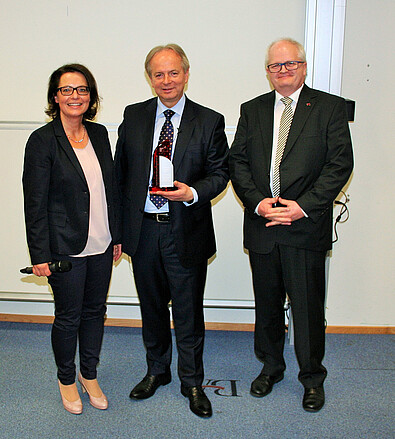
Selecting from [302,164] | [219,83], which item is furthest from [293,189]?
[219,83]

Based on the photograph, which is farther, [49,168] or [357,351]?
[357,351]

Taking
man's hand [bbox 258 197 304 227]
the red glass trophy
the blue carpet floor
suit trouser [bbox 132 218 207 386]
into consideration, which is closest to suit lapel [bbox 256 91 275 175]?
man's hand [bbox 258 197 304 227]

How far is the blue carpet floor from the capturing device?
222cm

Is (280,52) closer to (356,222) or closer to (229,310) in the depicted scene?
(356,222)

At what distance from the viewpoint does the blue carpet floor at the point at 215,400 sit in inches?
87.5

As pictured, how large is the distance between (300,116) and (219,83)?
3.17 feet

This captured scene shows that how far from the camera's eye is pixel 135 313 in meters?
3.45

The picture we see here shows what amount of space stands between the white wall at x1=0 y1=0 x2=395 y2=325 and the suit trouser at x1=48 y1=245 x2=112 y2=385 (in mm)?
991

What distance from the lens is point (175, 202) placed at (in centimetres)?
222

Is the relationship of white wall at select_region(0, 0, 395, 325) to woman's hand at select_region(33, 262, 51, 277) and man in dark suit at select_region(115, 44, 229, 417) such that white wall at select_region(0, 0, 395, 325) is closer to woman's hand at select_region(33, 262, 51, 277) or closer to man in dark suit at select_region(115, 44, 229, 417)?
man in dark suit at select_region(115, 44, 229, 417)

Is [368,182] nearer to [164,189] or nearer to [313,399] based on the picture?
[313,399]

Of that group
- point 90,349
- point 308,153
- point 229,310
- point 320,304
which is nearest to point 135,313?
point 229,310

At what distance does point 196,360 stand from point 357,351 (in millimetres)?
1226

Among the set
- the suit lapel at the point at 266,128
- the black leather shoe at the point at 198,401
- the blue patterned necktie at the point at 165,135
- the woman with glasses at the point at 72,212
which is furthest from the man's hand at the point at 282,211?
the black leather shoe at the point at 198,401
